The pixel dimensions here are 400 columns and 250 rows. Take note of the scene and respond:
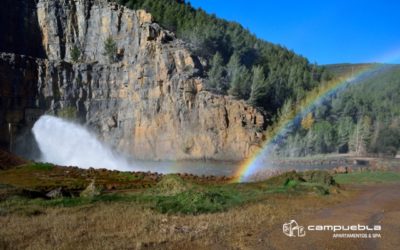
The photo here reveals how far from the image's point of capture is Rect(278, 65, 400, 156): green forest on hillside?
89.5 meters

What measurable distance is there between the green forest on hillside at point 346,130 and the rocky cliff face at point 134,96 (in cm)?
1267

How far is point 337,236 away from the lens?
1252 cm

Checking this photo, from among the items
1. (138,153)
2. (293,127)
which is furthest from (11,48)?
(293,127)

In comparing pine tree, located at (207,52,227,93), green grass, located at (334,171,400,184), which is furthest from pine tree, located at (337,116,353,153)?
green grass, located at (334,171,400,184)

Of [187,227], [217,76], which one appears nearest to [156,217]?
[187,227]

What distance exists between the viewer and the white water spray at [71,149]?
6091 centimetres

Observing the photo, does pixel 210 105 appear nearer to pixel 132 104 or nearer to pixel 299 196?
pixel 132 104

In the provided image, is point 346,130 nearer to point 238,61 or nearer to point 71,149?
point 238,61

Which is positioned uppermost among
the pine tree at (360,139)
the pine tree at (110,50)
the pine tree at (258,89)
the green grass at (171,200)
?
the pine tree at (110,50)

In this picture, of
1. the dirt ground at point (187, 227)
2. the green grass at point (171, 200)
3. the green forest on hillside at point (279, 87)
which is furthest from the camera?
the green forest on hillside at point (279, 87)

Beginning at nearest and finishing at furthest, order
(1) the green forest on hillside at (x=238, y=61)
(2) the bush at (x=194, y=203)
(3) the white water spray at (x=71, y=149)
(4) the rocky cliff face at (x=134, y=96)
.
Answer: (2) the bush at (x=194, y=203) → (3) the white water spray at (x=71, y=149) → (4) the rocky cliff face at (x=134, y=96) → (1) the green forest on hillside at (x=238, y=61)

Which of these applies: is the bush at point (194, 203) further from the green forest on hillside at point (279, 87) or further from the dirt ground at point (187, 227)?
the green forest on hillside at point (279, 87)

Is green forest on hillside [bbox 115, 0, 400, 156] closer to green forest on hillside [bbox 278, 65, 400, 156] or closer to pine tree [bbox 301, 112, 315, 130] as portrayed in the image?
green forest on hillside [bbox 278, 65, 400, 156]

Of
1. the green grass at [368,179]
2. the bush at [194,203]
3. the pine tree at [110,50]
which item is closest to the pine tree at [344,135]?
the pine tree at [110,50]
